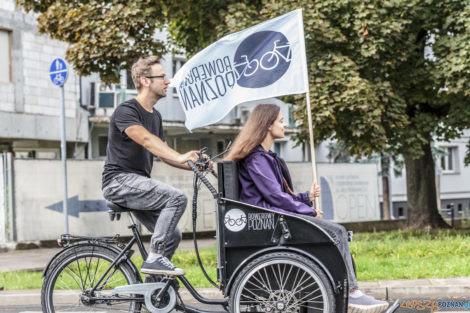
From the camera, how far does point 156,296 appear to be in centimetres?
489

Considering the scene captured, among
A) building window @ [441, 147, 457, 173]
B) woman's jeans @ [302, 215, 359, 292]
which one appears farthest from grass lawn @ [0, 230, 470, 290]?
building window @ [441, 147, 457, 173]

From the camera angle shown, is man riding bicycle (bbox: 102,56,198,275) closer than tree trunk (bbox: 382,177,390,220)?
Yes

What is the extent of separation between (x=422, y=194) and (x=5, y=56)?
45.1 feet

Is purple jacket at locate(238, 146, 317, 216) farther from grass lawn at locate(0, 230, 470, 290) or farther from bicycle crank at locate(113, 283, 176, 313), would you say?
grass lawn at locate(0, 230, 470, 290)

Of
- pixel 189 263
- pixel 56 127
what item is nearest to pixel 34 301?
pixel 189 263

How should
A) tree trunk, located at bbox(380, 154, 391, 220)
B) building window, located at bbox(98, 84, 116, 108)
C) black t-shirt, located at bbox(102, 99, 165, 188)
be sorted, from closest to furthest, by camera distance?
black t-shirt, located at bbox(102, 99, 165, 188) → building window, located at bbox(98, 84, 116, 108) → tree trunk, located at bbox(380, 154, 391, 220)

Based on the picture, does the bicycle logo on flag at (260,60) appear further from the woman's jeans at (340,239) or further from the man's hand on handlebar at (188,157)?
the woman's jeans at (340,239)

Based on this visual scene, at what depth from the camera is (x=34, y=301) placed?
8.01 metres

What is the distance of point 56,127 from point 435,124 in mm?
13432

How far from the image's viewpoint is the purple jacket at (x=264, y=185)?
4824 mm

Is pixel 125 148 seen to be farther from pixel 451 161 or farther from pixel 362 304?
pixel 451 161

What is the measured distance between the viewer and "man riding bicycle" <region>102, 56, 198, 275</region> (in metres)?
4.90

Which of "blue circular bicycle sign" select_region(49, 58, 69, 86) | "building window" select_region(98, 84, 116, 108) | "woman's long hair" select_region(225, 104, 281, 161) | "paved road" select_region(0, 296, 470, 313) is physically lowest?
"paved road" select_region(0, 296, 470, 313)

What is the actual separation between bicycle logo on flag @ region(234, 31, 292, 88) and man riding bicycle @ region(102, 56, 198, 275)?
4.05ft
